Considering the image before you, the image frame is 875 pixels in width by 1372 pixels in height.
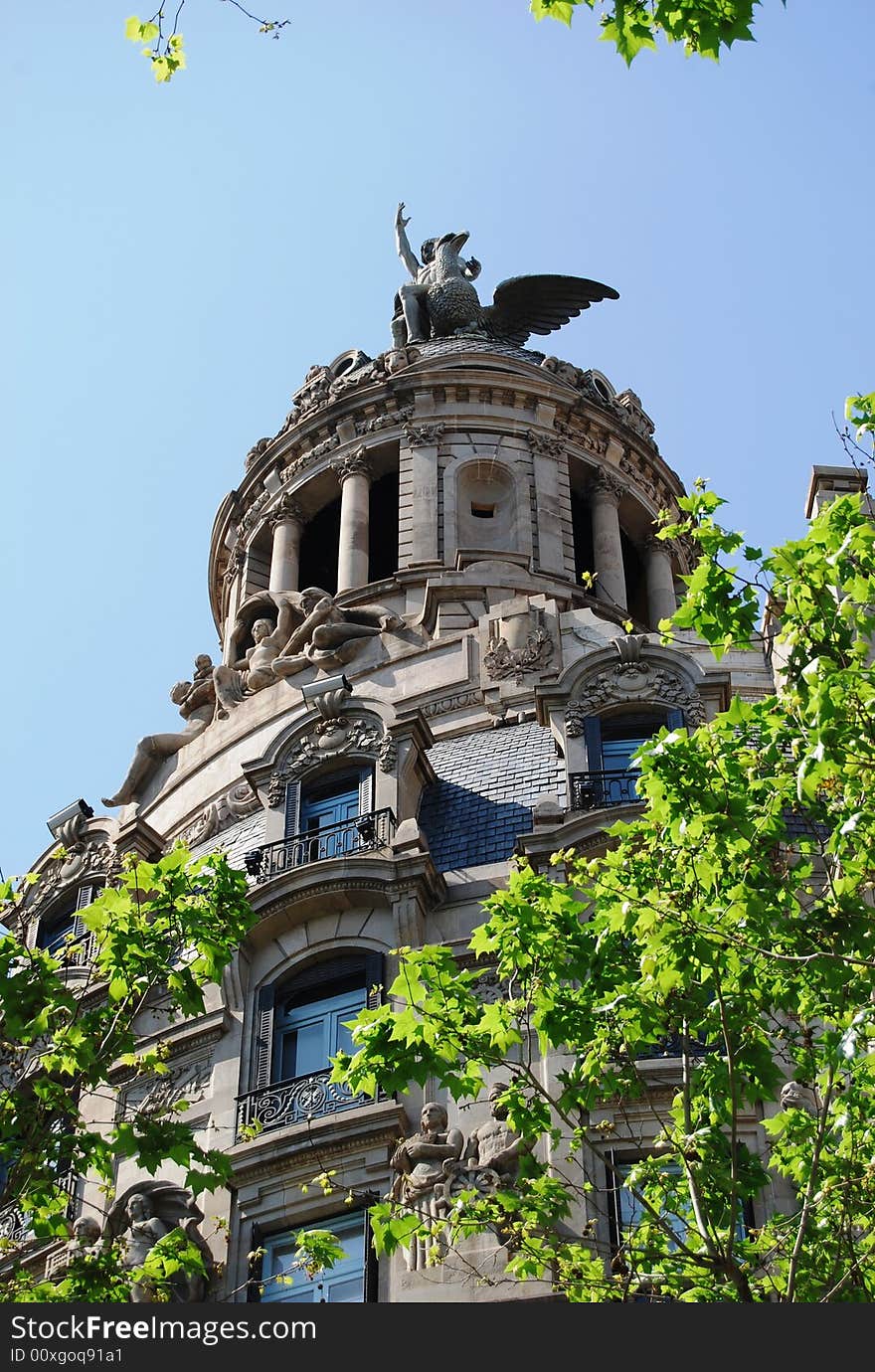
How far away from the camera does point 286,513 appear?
45844 millimetres

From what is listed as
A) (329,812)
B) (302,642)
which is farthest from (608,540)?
(329,812)

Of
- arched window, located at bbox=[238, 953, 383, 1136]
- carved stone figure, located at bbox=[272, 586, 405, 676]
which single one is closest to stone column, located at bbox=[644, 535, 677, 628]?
carved stone figure, located at bbox=[272, 586, 405, 676]

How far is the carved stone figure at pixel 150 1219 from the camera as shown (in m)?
23.5

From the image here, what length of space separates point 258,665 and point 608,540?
→ 33.6ft

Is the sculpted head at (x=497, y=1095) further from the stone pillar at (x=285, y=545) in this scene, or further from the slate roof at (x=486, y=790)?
the stone pillar at (x=285, y=545)

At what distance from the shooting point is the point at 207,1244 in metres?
23.8

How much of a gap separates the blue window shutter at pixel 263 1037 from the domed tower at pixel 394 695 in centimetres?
4

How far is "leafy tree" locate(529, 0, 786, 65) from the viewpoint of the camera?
16.5 metres

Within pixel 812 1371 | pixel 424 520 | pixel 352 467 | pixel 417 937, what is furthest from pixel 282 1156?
pixel 352 467

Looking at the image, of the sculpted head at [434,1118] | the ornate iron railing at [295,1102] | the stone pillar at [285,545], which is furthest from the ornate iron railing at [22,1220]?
the stone pillar at [285,545]

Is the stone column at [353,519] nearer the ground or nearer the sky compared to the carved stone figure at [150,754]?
A: nearer the sky

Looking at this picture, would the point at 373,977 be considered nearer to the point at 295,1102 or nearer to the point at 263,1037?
the point at 263,1037

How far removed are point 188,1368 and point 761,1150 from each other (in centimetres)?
1061

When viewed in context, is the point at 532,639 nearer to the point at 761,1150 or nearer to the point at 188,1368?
the point at 761,1150
